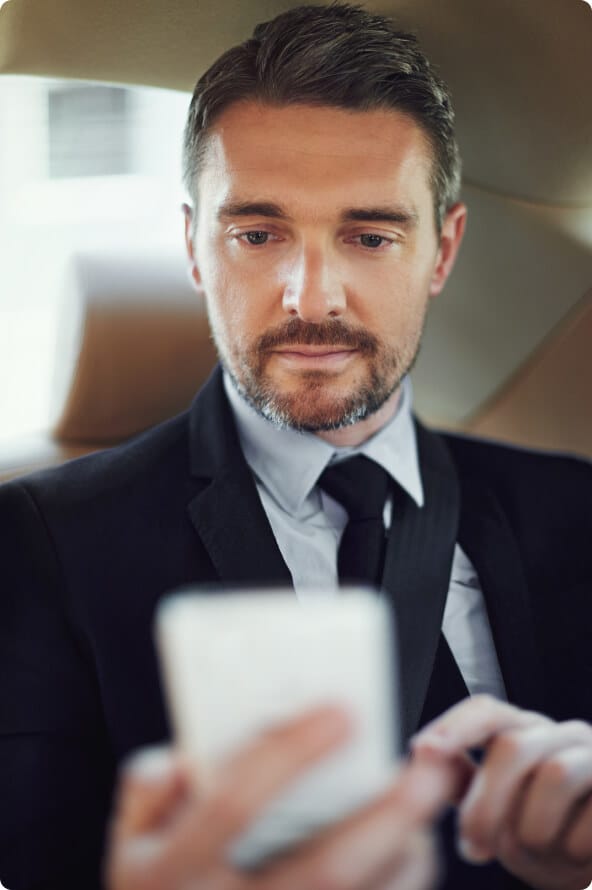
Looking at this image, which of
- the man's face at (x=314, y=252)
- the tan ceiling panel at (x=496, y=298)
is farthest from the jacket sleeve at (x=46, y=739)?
the tan ceiling panel at (x=496, y=298)

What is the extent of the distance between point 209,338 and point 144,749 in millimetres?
413

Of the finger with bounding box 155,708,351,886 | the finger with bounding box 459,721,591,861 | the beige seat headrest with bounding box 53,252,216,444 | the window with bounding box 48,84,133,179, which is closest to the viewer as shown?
the finger with bounding box 155,708,351,886

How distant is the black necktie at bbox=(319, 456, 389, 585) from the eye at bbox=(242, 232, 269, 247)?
192mm

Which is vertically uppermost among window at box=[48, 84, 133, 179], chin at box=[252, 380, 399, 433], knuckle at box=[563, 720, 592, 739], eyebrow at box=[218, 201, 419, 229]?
window at box=[48, 84, 133, 179]

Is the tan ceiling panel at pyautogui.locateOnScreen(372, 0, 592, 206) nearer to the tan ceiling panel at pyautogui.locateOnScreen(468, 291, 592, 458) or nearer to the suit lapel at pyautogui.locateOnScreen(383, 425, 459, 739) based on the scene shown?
the tan ceiling panel at pyautogui.locateOnScreen(468, 291, 592, 458)

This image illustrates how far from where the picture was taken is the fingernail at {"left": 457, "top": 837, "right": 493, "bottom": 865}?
1.97ft

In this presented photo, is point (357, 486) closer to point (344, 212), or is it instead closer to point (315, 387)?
point (315, 387)

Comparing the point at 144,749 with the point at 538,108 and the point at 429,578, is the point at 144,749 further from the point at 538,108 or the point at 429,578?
the point at 538,108

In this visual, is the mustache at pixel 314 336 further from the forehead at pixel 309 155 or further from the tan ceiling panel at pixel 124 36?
the tan ceiling panel at pixel 124 36

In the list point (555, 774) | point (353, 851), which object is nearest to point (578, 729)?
point (555, 774)

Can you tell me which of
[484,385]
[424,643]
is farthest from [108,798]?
[484,385]

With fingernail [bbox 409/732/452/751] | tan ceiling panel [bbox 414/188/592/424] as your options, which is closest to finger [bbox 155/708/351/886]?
fingernail [bbox 409/732/452/751]

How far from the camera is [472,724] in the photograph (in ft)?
1.98

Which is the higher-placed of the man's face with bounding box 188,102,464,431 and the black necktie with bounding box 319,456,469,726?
the man's face with bounding box 188,102,464,431
